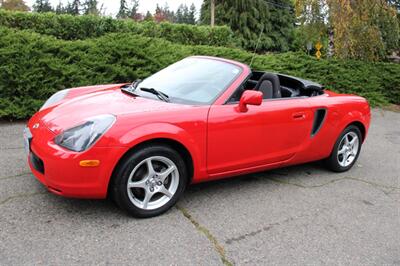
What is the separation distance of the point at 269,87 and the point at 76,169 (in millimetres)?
2291

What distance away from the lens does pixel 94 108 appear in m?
3.57

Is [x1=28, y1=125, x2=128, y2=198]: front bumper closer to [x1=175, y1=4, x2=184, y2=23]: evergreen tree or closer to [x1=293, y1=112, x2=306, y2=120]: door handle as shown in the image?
[x1=293, y1=112, x2=306, y2=120]: door handle

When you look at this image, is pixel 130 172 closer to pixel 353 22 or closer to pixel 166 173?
pixel 166 173

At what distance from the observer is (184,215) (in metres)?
3.59

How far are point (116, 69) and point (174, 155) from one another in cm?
432

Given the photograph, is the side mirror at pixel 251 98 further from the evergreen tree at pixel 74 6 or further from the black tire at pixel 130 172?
the evergreen tree at pixel 74 6

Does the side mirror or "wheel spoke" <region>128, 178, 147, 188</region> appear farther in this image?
the side mirror

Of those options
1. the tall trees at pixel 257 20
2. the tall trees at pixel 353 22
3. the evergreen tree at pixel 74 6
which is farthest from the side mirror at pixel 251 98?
the evergreen tree at pixel 74 6

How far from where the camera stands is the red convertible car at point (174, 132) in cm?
316

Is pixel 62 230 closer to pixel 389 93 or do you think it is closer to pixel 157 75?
pixel 157 75

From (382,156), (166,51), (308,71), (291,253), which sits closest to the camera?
(291,253)

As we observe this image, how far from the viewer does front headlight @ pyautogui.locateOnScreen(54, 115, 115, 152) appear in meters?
3.12

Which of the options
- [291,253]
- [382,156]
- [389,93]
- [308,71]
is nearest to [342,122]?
[382,156]

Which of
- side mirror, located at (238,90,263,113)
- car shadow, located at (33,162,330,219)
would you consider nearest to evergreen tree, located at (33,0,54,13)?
car shadow, located at (33,162,330,219)
